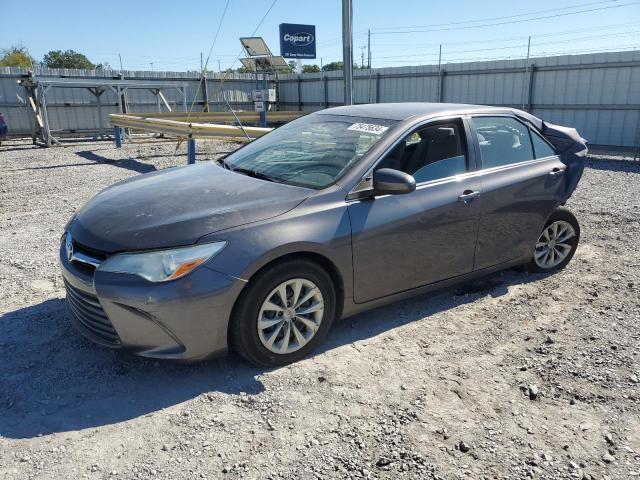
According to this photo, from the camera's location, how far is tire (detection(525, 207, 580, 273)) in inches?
197

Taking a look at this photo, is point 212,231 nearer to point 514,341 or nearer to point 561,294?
point 514,341

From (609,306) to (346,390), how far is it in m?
2.62

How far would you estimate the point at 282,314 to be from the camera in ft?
11.0

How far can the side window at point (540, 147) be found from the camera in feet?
16.0

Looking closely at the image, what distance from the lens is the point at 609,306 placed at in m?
4.46

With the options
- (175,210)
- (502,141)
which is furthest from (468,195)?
(175,210)

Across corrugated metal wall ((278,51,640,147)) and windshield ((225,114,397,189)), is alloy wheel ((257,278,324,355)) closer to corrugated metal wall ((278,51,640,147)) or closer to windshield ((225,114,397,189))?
windshield ((225,114,397,189))

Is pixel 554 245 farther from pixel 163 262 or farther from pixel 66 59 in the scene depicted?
pixel 66 59

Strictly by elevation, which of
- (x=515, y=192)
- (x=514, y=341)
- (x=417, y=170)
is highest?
(x=417, y=170)

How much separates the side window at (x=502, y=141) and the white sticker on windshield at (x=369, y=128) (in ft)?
3.00

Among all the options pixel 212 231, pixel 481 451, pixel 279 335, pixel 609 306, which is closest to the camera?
pixel 481 451

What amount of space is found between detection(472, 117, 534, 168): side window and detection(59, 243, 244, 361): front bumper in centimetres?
250

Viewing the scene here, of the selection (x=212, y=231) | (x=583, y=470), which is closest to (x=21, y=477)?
(x=212, y=231)

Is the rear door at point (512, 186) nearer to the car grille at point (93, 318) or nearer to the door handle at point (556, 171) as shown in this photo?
the door handle at point (556, 171)
